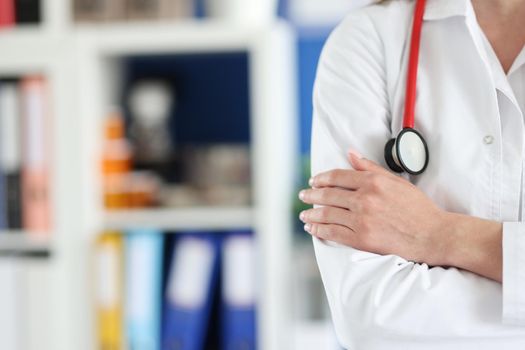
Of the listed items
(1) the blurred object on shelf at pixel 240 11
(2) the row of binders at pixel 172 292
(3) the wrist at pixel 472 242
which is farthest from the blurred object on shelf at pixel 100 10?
(3) the wrist at pixel 472 242

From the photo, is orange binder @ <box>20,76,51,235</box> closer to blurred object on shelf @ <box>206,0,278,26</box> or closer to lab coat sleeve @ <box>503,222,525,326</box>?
blurred object on shelf @ <box>206,0,278,26</box>

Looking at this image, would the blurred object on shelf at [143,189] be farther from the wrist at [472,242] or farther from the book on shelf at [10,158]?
the wrist at [472,242]

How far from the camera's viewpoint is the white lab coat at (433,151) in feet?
3.42

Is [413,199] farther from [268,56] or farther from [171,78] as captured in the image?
[171,78]

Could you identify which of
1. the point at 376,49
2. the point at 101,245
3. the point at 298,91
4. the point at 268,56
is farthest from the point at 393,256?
the point at 298,91

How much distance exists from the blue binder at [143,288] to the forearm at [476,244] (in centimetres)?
126

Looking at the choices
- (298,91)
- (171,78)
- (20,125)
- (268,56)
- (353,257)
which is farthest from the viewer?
(298,91)

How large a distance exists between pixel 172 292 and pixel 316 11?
0.99 m

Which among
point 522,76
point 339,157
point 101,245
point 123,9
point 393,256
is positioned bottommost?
point 101,245

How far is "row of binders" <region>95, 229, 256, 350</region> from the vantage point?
2.22 m

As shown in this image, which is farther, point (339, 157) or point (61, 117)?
point (61, 117)

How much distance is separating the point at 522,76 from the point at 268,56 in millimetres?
1070

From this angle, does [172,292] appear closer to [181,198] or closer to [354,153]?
[181,198]

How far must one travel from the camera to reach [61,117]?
7.34ft
